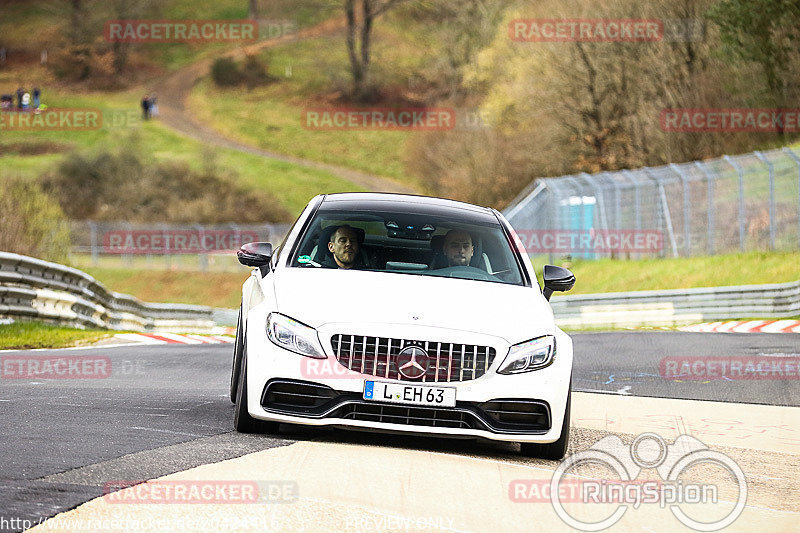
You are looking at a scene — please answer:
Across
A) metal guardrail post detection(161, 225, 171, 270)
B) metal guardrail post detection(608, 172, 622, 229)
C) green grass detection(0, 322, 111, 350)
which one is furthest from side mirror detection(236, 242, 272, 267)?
metal guardrail post detection(161, 225, 171, 270)

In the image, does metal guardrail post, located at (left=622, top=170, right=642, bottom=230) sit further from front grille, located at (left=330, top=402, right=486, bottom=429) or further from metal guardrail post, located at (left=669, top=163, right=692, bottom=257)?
front grille, located at (left=330, top=402, right=486, bottom=429)

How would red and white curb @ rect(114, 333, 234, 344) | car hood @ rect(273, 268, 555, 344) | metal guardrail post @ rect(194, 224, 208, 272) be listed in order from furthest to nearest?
metal guardrail post @ rect(194, 224, 208, 272)
red and white curb @ rect(114, 333, 234, 344)
car hood @ rect(273, 268, 555, 344)

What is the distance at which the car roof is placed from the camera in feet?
29.9

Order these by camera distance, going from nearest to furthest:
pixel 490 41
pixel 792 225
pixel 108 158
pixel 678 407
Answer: pixel 678 407, pixel 792 225, pixel 108 158, pixel 490 41

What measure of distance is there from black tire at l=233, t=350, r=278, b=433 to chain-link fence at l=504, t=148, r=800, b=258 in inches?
894

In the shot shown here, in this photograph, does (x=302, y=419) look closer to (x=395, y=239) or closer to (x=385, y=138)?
(x=395, y=239)

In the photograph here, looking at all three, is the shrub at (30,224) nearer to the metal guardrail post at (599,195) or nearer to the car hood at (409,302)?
the metal guardrail post at (599,195)

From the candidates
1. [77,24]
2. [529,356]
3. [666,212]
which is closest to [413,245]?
[529,356]

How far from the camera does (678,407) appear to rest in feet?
36.8

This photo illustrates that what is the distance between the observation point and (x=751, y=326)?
23.2 m

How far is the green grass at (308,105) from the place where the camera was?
93750mm

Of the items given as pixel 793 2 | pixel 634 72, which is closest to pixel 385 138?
pixel 634 72

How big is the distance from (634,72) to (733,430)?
40.2 metres

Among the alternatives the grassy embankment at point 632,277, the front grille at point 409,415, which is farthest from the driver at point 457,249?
the grassy embankment at point 632,277
